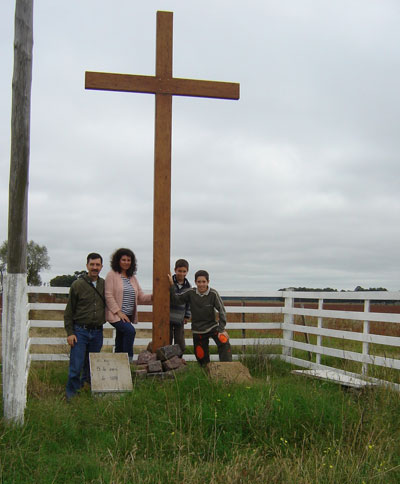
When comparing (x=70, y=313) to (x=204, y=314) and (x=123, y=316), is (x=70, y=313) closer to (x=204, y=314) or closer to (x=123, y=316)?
(x=123, y=316)

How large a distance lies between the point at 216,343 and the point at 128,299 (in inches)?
52.1

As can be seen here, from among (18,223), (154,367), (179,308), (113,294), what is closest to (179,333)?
(179,308)

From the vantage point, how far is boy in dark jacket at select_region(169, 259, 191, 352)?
7.71m

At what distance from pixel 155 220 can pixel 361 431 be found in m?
3.82

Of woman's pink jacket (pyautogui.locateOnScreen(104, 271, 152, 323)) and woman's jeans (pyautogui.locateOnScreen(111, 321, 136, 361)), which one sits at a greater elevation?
woman's pink jacket (pyautogui.locateOnScreen(104, 271, 152, 323))

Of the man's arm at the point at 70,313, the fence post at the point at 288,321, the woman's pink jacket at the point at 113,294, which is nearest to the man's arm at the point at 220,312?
the woman's pink jacket at the point at 113,294

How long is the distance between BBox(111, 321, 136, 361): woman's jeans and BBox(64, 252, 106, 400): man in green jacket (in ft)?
0.83

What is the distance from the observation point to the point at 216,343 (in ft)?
24.8

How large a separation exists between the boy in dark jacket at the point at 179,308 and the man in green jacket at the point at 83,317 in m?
1.16

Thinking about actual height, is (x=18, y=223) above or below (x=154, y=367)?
above

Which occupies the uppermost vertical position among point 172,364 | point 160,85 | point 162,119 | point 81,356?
point 160,85

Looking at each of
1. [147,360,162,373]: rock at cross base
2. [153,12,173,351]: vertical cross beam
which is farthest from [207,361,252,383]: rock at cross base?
[153,12,173,351]: vertical cross beam

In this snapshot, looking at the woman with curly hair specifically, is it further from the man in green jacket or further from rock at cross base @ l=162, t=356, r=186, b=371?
rock at cross base @ l=162, t=356, r=186, b=371

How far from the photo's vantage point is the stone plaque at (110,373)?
6.35m
